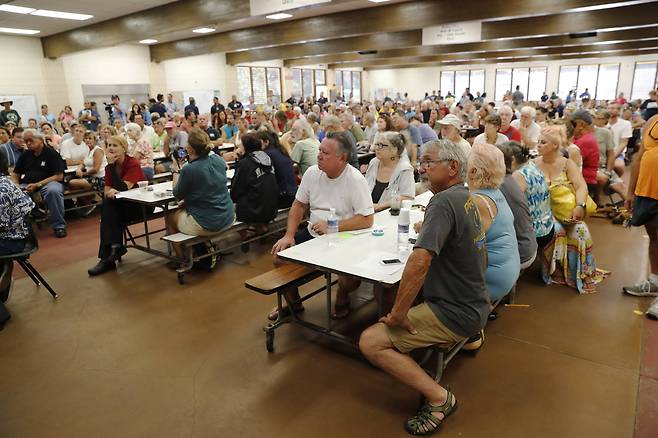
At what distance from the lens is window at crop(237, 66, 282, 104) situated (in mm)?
18553

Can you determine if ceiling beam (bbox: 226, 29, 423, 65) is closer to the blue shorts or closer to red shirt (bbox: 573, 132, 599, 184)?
red shirt (bbox: 573, 132, 599, 184)

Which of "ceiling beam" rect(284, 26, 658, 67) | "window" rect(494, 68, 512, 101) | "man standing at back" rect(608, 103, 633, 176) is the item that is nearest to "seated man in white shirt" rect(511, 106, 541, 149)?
"man standing at back" rect(608, 103, 633, 176)

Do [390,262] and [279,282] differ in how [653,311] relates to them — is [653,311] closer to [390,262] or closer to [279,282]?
[390,262]

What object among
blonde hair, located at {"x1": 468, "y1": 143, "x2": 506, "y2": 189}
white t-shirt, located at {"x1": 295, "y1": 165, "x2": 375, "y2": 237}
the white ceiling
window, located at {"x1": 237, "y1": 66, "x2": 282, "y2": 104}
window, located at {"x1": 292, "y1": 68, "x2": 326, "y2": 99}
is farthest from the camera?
window, located at {"x1": 292, "y1": 68, "x2": 326, "y2": 99}

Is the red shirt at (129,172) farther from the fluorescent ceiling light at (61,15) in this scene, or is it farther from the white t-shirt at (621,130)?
the white t-shirt at (621,130)

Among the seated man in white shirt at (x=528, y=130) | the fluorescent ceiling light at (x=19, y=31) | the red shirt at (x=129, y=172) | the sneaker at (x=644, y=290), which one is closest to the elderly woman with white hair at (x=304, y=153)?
the red shirt at (x=129, y=172)

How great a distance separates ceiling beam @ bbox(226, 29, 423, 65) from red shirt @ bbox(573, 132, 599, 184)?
28.7 ft

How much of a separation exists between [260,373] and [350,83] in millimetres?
24194

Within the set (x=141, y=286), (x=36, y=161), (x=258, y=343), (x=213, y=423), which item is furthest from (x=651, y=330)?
(x=36, y=161)

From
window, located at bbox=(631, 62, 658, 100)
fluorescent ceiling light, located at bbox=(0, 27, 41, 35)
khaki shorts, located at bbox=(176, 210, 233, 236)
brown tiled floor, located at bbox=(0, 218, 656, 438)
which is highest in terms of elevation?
fluorescent ceiling light, located at bbox=(0, 27, 41, 35)

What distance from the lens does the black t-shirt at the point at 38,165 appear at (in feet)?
17.9

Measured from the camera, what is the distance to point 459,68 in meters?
27.0

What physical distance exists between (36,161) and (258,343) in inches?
168

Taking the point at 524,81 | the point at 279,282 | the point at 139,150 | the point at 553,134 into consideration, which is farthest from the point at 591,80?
the point at 279,282
